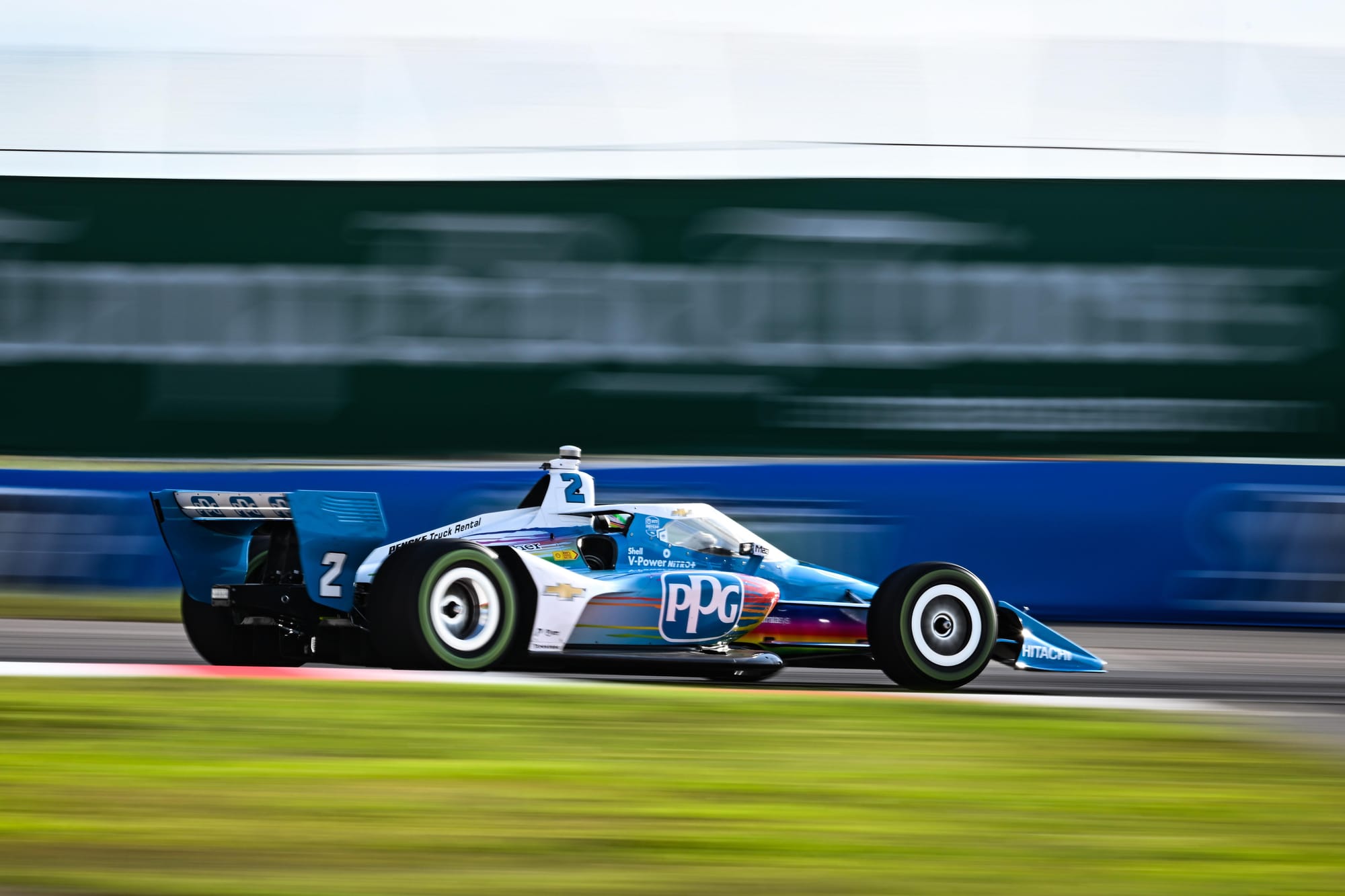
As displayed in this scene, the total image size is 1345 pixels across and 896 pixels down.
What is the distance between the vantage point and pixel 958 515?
10422 mm

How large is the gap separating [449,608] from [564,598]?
0.51 m

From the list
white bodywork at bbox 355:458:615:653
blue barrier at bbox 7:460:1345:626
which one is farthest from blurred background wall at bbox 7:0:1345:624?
white bodywork at bbox 355:458:615:653

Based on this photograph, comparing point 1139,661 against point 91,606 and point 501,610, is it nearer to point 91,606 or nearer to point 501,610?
point 501,610

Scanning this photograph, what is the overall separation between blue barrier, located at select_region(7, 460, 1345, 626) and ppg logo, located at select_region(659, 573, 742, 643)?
290 centimetres

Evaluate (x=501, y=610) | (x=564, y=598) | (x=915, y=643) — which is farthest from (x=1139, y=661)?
(x=501, y=610)

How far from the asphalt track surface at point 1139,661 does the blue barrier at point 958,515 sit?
37cm

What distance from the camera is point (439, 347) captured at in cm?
1030

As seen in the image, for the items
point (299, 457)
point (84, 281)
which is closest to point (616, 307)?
point (299, 457)

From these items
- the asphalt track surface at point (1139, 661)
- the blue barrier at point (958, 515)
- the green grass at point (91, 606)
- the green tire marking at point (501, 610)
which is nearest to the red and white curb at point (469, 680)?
the green tire marking at point (501, 610)


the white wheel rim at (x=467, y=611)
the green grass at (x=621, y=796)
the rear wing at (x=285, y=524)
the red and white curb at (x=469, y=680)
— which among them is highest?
the rear wing at (x=285, y=524)

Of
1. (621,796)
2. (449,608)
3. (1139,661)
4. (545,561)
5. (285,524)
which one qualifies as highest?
(285,524)

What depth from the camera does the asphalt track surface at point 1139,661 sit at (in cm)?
783

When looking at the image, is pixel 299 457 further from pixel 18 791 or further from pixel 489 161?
pixel 18 791

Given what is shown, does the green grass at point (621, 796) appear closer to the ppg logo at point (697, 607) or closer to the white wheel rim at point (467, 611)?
the white wheel rim at point (467, 611)
